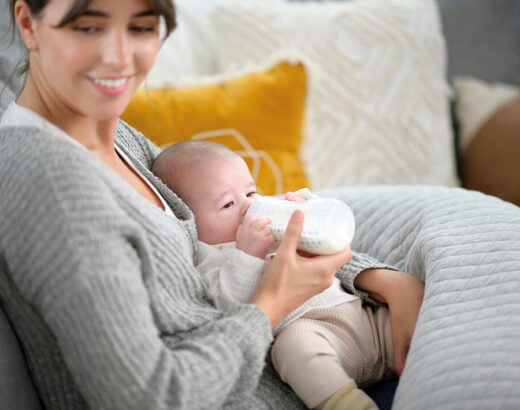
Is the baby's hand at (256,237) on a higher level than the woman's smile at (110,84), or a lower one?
lower

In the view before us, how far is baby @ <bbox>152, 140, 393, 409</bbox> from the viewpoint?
3.08ft

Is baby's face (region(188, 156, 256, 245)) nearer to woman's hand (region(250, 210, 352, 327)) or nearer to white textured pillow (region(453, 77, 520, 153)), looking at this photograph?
woman's hand (region(250, 210, 352, 327))

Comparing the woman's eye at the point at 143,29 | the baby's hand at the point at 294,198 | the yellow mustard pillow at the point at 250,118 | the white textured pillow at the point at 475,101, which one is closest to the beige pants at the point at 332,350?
the baby's hand at the point at 294,198

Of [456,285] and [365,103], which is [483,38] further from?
[456,285]

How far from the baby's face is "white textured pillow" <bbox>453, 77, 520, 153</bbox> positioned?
151 cm

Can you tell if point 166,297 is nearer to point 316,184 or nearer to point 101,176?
point 101,176

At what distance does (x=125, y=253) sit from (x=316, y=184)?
125 cm

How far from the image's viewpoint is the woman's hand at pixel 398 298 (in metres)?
1.05

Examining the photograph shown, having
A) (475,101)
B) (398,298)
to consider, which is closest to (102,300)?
(398,298)

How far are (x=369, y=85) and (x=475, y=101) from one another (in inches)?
20.3

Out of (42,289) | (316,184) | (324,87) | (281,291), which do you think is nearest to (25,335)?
(42,289)

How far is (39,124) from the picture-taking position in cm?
85

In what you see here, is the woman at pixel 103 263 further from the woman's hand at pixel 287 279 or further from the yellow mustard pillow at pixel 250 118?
the yellow mustard pillow at pixel 250 118

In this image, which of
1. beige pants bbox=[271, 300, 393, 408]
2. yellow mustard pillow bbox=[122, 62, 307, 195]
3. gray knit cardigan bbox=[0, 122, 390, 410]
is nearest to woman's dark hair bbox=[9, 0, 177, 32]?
gray knit cardigan bbox=[0, 122, 390, 410]
